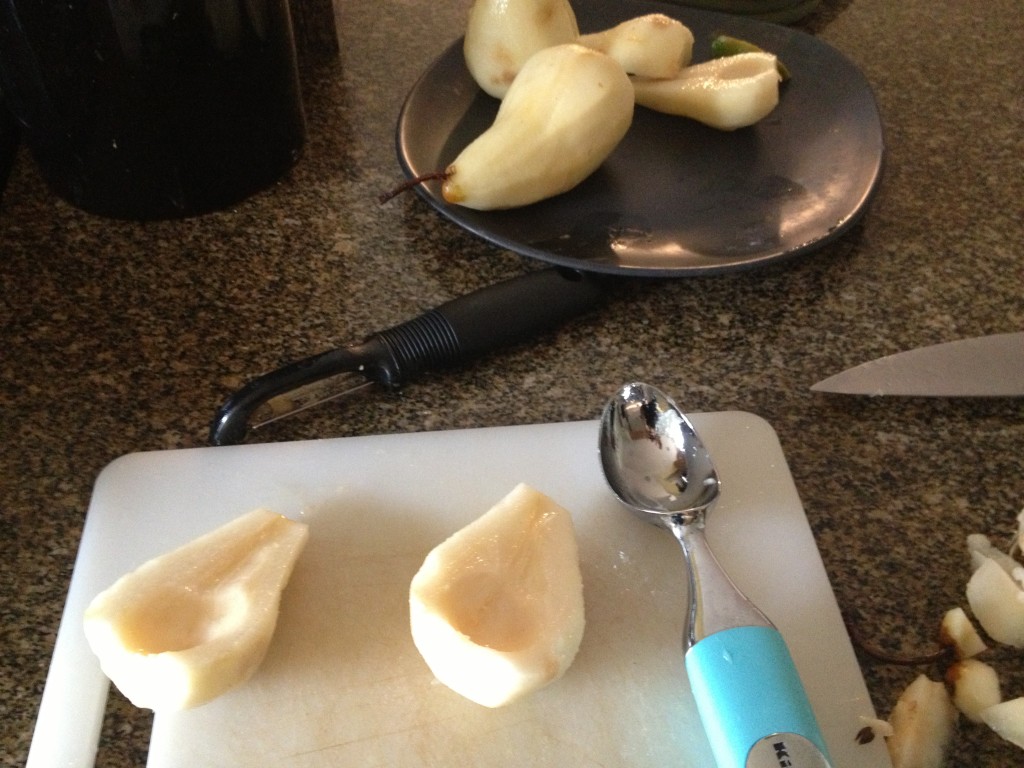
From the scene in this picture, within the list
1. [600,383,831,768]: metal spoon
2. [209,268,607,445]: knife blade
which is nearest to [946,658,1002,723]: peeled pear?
[600,383,831,768]: metal spoon

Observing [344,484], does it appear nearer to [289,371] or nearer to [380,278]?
[289,371]

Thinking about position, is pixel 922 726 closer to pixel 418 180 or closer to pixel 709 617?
pixel 709 617

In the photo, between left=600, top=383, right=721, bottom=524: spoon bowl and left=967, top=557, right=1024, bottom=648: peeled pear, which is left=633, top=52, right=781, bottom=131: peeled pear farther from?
left=967, top=557, right=1024, bottom=648: peeled pear

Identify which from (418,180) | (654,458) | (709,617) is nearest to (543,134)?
(418,180)

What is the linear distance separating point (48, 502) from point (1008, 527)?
1.91 ft

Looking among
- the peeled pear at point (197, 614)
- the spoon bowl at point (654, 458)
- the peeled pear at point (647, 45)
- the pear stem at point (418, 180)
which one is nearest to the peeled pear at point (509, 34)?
the peeled pear at point (647, 45)

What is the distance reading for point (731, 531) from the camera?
20.2 inches

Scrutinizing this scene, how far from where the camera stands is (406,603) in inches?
18.4

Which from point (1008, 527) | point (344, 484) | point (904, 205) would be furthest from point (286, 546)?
point (904, 205)

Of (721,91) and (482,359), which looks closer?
(482,359)

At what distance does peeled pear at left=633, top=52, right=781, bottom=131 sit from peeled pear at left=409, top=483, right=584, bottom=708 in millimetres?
451

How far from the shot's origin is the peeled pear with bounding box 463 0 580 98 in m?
0.74

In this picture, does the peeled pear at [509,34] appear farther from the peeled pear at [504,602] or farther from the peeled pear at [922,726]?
the peeled pear at [922,726]

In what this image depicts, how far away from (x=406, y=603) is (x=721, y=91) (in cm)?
53
